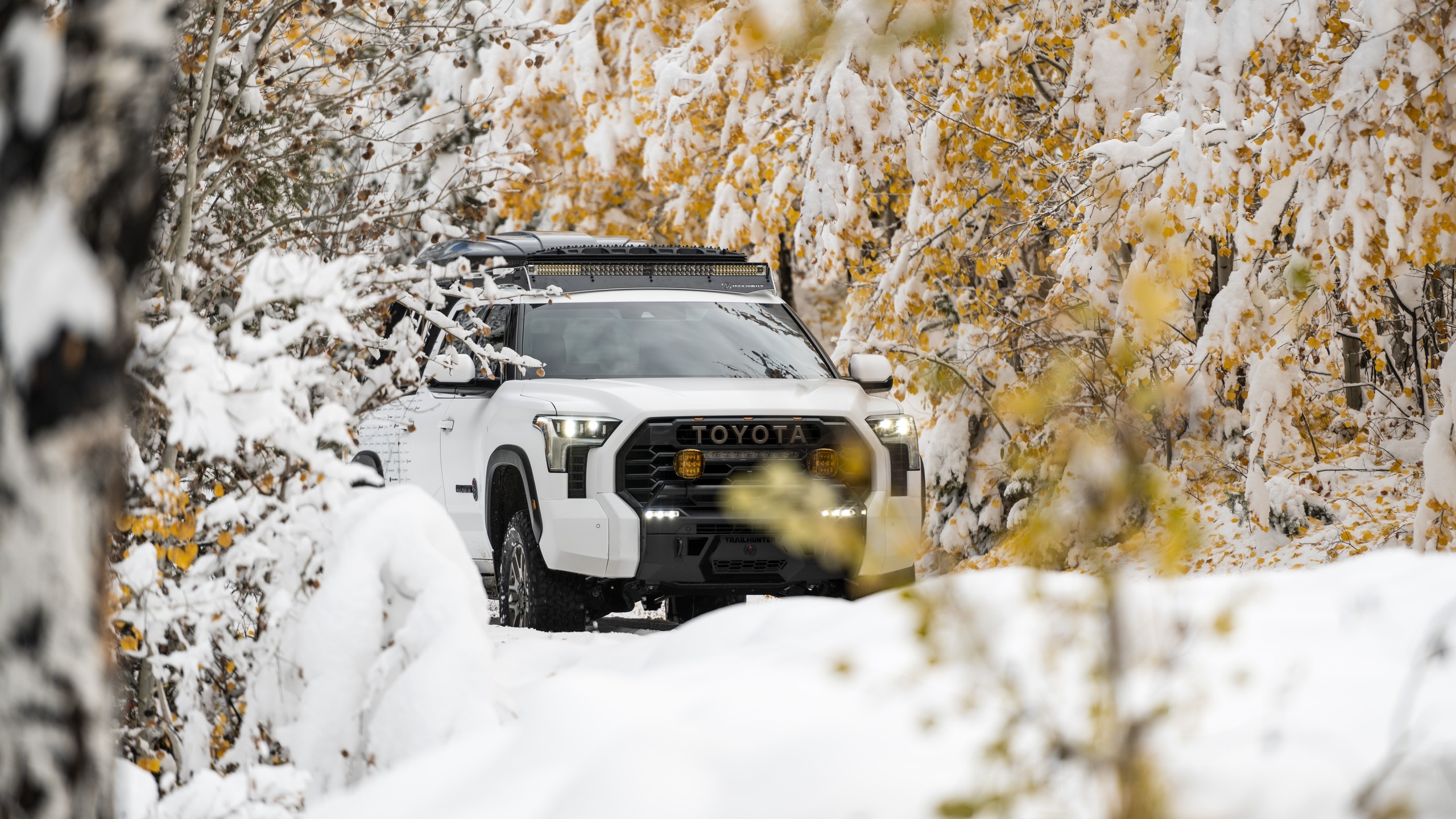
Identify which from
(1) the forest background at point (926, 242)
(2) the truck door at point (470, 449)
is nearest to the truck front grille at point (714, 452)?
(1) the forest background at point (926, 242)

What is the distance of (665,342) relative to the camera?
829cm

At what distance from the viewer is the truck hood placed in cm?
722

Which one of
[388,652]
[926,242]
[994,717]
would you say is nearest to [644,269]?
[926,242]

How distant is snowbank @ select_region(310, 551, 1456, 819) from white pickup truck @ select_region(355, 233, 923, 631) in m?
3.16

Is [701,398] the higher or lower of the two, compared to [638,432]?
higher

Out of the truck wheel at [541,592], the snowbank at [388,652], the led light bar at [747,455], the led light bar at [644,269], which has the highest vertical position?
the led light bar at [644,269]

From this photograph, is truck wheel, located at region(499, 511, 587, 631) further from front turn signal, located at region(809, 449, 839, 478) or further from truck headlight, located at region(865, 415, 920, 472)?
truck headlight, located at region(865, 415, 920, 472)

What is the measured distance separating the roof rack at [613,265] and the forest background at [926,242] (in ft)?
1.29

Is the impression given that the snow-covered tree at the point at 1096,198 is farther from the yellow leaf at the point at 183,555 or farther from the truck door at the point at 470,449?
the truck door at the point at 470,449

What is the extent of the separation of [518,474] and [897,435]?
6.49ft

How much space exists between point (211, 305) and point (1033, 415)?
175 inches

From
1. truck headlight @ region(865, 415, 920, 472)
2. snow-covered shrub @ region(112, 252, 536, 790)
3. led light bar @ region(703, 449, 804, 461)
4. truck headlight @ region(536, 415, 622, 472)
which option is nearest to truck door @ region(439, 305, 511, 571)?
truck headlight @ region(536, 415, 622, 472)

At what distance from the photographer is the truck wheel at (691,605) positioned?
355 inches

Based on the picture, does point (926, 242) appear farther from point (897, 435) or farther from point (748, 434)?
point (748, 434)
